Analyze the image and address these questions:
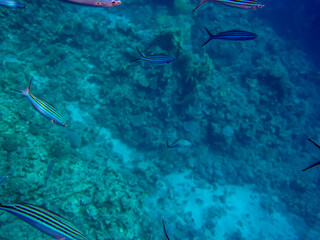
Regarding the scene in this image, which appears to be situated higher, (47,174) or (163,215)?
(47,174)

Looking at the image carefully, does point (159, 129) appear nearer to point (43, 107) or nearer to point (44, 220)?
point (43, 107)

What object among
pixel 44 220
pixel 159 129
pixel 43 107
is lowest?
pixel 159 129

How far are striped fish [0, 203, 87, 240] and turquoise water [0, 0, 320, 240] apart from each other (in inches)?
81.7

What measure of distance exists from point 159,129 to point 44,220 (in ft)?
20.6

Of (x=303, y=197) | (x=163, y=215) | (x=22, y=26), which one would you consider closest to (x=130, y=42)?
(x=22, y=26)

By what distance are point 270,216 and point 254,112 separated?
18.1ft

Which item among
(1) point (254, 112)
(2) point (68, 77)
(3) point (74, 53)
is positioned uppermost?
(3) point (74, 53)

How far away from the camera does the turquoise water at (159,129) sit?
438 cm

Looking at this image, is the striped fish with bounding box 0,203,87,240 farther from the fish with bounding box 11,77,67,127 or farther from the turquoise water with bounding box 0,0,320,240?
the turquoise water with bounding box 0,0,320,240

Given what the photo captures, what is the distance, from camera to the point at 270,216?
9305 mm

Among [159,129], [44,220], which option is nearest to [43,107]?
[44,220]

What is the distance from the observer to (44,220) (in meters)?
1.80

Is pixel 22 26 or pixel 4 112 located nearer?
pixel 4 112

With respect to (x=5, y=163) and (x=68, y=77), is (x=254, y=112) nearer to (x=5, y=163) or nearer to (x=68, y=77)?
(x=68, y=77)
